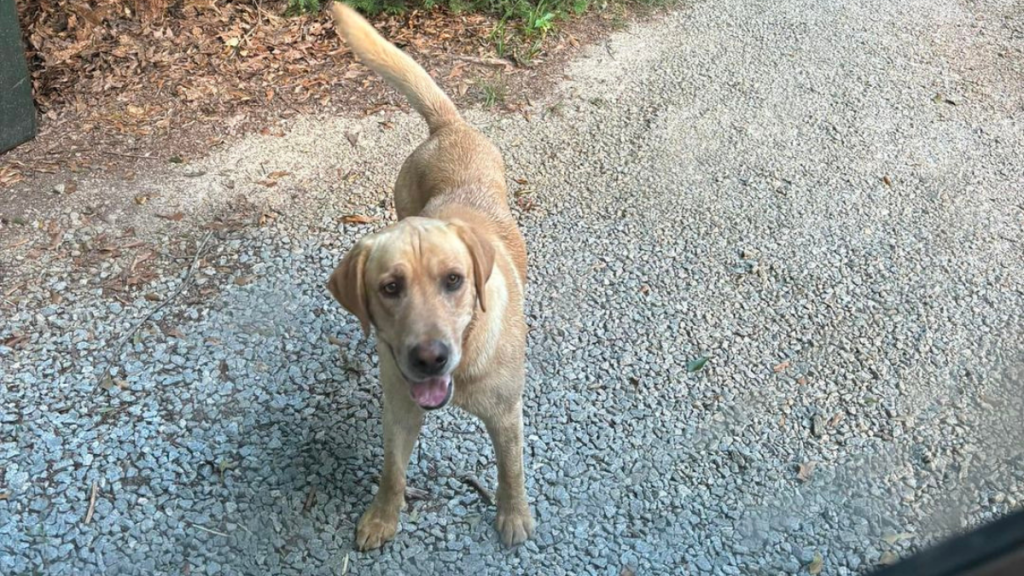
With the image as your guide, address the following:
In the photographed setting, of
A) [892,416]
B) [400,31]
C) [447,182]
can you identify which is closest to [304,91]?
[400,31]

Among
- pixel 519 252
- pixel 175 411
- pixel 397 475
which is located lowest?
pixel 175 411

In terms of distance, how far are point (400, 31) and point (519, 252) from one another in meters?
3.76

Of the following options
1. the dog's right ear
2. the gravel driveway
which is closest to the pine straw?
the gravel driveway

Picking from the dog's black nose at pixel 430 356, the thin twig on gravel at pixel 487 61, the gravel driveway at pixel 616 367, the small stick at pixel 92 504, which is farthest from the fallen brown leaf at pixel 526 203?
→ the small stick at pixel 92 504

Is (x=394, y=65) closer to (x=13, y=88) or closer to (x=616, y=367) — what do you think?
(x=616, y=367)

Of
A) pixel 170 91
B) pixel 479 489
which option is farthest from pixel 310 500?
pixel 170 91

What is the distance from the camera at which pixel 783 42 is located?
671 centimetres

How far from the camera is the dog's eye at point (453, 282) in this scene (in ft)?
8.40

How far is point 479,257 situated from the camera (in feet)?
8.68

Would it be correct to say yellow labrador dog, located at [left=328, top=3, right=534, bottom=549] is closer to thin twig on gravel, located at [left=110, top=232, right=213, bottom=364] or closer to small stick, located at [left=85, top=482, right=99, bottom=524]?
small stick, located at [left=85, top=482, right=99, bottom=524]

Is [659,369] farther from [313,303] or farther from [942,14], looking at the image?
[942,14]

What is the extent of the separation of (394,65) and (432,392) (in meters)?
1.94

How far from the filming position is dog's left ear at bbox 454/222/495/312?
264cm

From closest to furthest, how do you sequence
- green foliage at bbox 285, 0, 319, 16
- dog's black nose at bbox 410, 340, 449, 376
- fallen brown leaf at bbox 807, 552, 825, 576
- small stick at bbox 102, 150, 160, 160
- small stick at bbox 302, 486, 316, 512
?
dog's black nose at bbox 410, 340, 449, 376, fallen brown leaf at bbox 807, 552, 825, 576, small stick at bbox 302, 486, 316, 512, small stick at bbox 102, 150, 160, 160, green foliage at bbox 285, 0, 319, 16
